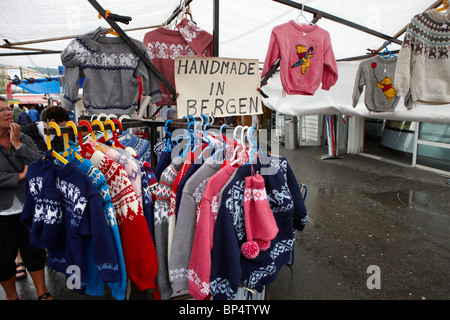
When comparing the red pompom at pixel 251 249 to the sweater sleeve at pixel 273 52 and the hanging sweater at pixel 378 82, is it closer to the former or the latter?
the sweater sleeve at pixel 273 52

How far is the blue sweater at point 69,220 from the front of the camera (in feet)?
4.26

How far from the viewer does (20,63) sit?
6.27m

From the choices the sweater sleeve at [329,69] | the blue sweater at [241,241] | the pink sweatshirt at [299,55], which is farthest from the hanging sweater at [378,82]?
the blue sweater at [241,241]

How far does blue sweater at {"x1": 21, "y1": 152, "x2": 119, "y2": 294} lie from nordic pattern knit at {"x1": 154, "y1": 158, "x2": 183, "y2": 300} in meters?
0.31

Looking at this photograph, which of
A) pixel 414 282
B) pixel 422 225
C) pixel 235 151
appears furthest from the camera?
pixel 422 225

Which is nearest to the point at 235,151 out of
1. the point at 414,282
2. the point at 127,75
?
the point at 127,75

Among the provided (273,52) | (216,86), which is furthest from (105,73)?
(273,52)

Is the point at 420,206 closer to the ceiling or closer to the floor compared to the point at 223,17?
closer to the floor

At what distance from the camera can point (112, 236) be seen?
1389 mm

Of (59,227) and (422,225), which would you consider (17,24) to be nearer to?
(59,227)

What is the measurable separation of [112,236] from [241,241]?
698 millimetres

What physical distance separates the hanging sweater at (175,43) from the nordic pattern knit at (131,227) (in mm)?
1373

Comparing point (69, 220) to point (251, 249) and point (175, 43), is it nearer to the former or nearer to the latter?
point (251, 249)

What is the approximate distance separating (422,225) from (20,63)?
898cm
